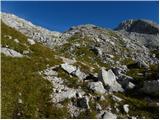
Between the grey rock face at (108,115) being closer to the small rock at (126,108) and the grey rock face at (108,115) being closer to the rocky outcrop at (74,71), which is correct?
the small rock at (126,108)

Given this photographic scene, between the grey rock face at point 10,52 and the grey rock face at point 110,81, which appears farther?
the grey rock face at point 10,52

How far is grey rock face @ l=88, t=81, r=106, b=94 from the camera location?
21.6m

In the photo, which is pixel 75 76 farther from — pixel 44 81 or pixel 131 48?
pixel 131 48

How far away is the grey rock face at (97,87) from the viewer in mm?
21566

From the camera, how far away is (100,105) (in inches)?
774

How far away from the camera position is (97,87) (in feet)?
71.5

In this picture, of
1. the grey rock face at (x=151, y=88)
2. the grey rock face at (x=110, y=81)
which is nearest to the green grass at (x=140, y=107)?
the grey rock face at (x=151, y=88)

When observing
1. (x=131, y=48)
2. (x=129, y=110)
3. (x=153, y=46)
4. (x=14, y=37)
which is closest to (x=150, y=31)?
(x=153, y=46)

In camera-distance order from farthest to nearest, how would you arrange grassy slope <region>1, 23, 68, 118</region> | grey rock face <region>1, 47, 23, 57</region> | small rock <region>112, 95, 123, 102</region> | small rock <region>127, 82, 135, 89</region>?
grey rock face <region>1, 47, 23, 57</region>, small rock <region>127, 82, 135, 89</region>, small rock <region>112, 95, 123, 102</region>, grassy slope <region>1, 23, 68, 118</region>

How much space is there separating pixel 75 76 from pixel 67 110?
567 centimetres

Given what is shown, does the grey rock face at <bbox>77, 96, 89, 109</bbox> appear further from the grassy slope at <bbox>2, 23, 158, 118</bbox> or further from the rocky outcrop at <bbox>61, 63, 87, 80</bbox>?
the rocky outcrop at <bbox>61, 63, 87, 80</bbox>

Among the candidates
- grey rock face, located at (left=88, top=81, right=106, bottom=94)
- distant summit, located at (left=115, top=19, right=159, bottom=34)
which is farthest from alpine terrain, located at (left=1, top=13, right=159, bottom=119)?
distant summit, located at (left=115, top=19, right=159, bottom=34)

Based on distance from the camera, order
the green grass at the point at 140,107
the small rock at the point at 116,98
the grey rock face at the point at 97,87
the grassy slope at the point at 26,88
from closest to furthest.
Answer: the grassy slope at the point at 26,88 < the green grass at the point at 140,107 < the small rock at the point at 116,98 < the grey rock face at the point at 97,87

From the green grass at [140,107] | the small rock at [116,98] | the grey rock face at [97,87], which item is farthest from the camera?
the grey rock face at [97,87]
